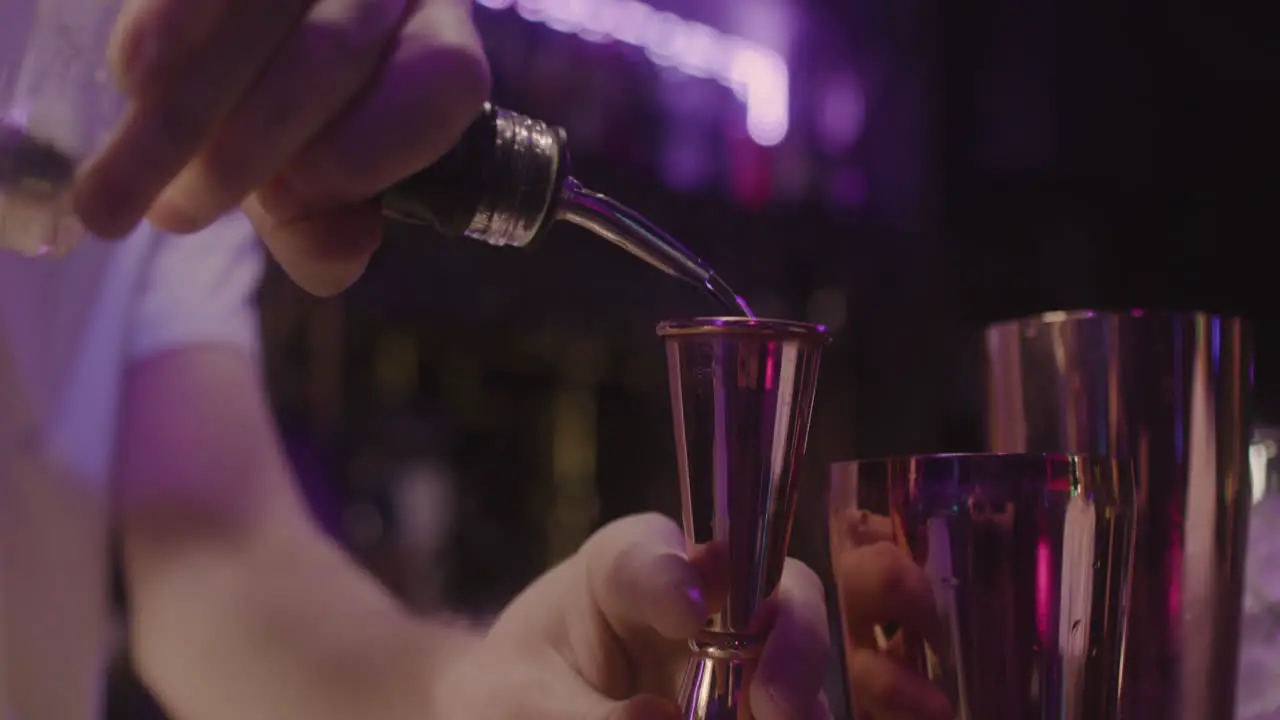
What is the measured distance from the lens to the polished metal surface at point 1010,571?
0.27 m

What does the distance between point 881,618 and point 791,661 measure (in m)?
0.05

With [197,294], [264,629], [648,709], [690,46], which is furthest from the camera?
[690,46]

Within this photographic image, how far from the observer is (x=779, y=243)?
5.82ft

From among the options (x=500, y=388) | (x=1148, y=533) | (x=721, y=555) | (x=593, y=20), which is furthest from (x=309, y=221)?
(x=593, y=20)

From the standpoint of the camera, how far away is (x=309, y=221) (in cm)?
31

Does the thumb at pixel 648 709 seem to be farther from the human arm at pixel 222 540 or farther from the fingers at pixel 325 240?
the human arm at pixel 222 540

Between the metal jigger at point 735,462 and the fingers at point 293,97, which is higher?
the fingers at point 293,97

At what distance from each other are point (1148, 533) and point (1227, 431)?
5 centimetres

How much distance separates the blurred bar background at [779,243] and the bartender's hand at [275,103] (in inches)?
34.8

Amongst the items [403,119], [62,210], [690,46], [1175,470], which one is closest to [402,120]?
[403,119]

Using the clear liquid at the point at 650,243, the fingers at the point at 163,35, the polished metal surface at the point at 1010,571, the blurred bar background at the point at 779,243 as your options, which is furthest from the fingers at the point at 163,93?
the blurred bar background at the point at 779,243

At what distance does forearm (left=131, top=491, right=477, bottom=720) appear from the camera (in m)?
0.62

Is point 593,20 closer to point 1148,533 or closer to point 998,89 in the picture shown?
point 998,89

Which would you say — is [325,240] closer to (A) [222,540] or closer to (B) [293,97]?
(B) [293,97]
